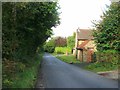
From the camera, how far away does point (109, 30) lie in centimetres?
3681

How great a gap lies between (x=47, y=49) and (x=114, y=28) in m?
98.5

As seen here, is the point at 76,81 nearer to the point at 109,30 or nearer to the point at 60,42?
the point at 109,30

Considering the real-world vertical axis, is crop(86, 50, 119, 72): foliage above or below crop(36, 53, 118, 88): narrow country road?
above

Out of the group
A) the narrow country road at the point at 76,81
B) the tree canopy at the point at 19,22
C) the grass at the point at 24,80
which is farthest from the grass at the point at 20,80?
the tree canopy at the point at 19,22

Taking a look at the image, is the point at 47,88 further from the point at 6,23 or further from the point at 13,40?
the point at 6,23

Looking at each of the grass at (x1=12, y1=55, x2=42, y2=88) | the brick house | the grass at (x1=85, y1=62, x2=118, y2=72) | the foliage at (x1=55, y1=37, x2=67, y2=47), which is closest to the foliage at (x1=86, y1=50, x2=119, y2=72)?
the grass at (x1=85, y1=62, x2=118, y2=72)

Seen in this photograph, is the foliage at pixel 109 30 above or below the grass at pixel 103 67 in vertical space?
above

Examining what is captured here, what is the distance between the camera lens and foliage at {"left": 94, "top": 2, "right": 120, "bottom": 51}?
34.9 meters

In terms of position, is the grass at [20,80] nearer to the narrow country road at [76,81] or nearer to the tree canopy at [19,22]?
the narrow country road at [76,81]

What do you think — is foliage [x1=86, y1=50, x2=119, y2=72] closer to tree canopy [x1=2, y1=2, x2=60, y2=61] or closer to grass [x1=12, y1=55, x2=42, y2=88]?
tree canopy [x1=2, y1=2, x2=60, y2=61]

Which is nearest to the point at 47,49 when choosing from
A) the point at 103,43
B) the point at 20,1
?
the point at 103,43

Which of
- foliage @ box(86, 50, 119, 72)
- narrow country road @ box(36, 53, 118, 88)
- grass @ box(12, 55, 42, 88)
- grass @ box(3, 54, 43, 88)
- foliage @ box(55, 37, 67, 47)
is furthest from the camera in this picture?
foliage @ box(55, 37, 67, 47)

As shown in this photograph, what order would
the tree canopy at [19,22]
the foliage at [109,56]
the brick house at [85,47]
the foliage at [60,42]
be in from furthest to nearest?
the foliage at [60,42]
the brick house at [85,47]
the foliage at [109,56]
the tree canopy at [19,22]

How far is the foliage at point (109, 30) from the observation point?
3494 centimetres
